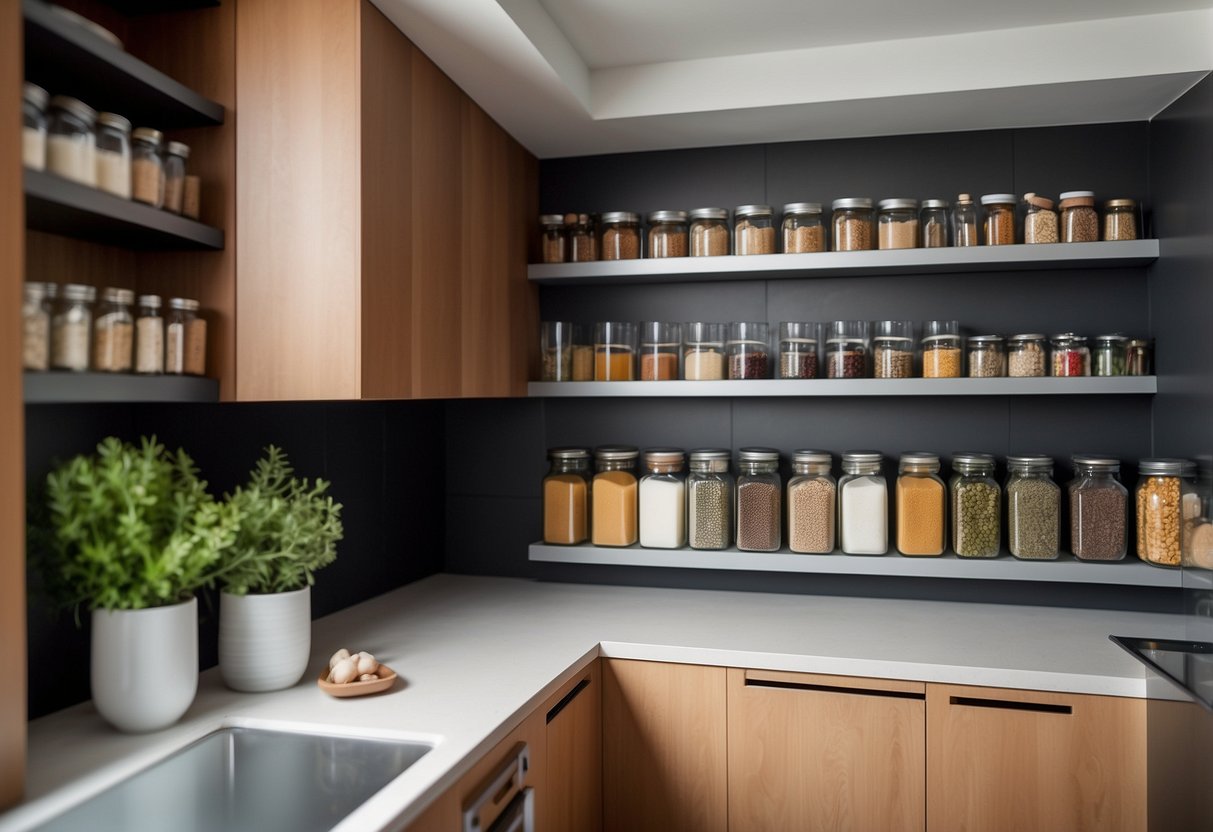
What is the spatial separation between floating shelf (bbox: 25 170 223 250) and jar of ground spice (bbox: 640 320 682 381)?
1.26m

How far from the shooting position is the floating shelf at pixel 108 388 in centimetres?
132

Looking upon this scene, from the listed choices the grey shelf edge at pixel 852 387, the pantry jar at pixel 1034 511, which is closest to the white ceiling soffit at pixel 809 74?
the grey shelf edge at pixel 852 387

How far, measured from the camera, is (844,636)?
7.31ft

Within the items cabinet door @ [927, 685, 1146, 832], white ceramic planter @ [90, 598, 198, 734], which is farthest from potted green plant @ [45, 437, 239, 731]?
cabinet door @ [927, 685, 1146, 832]

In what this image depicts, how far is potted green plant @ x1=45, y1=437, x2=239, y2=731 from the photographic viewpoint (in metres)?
1.47

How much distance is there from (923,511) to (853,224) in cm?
82

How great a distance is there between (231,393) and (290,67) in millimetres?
660

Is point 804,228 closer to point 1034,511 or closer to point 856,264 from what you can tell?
point 856,264

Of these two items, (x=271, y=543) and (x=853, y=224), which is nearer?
(x=271, y=543)

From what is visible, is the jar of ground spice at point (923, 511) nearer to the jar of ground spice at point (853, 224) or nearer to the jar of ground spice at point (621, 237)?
the jar of ground spice at point (853, 224)

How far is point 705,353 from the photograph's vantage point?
261 cm

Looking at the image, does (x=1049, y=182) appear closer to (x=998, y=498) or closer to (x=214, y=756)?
(x=998, y=498)

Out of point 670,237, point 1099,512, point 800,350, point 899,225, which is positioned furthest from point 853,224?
point 1099,512

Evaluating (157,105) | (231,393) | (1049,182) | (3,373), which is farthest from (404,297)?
(1049,182)
